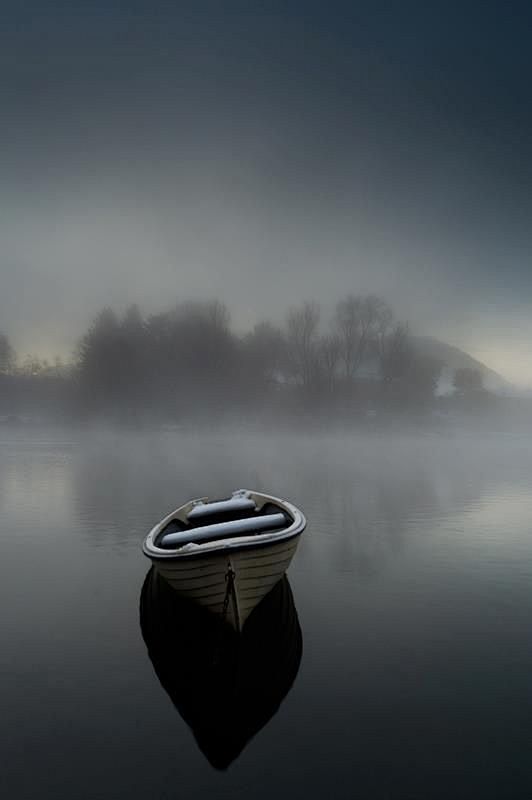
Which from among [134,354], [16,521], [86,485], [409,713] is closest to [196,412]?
[134,354]

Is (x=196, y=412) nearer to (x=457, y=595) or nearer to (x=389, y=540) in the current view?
(x=389, y=540)

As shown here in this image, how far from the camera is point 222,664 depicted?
8.32 metres

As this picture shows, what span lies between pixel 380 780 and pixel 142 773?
2.83m

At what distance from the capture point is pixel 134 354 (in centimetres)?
8781

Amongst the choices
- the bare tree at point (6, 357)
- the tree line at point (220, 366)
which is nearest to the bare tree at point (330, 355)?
the tree line at point (220, 366)

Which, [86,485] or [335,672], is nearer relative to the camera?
[335,672]

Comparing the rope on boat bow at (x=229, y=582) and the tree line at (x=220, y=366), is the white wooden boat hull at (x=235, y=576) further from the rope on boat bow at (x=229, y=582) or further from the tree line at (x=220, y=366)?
the tree line at (x=220, y=366)

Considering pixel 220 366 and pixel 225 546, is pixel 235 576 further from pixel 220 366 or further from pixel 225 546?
pixel 220 366

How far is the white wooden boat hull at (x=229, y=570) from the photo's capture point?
840 cm

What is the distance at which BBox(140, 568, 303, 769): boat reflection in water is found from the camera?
6.79m

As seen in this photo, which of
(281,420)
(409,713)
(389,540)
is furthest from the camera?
(281,420)

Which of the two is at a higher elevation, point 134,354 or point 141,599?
point 134,354

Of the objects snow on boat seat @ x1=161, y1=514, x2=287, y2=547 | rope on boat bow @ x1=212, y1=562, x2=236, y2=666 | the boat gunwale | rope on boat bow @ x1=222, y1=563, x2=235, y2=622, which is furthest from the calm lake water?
snow on boat seat @ x1=161, y1=514, x2=287, y2=547

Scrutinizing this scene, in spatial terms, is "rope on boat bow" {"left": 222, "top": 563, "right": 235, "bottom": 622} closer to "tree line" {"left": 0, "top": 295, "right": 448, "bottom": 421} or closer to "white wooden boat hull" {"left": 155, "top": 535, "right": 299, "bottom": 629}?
"white wooden boat hull" {"left": 155, "top": 535, "right": 299, "bottom": 629}
